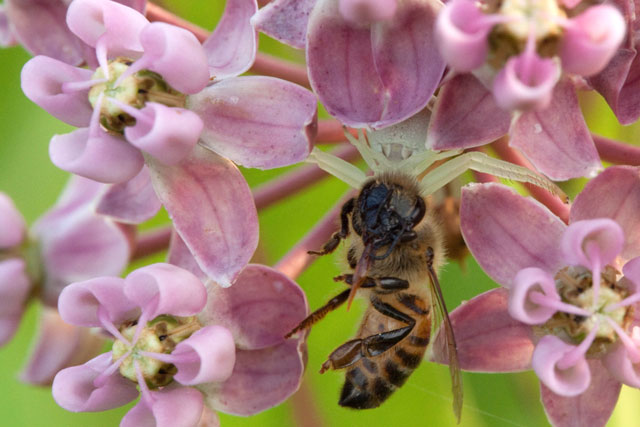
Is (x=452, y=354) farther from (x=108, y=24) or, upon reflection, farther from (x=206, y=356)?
(x=108, y=24)

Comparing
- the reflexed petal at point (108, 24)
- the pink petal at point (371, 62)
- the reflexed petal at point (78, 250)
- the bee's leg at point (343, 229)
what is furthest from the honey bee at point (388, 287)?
the reflexed petal at point (78, 250)

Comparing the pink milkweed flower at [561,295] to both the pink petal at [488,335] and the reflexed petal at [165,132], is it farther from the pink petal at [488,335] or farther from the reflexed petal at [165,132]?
the reflexed petal at [165,132]

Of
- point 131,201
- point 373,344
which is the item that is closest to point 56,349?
point 131,201

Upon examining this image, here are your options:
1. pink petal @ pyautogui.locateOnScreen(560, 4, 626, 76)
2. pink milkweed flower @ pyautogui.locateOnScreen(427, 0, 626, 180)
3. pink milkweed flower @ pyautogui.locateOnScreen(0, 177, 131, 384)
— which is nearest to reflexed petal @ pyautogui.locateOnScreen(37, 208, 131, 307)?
pink milkweed flower @ pyautogui.locateOnScreen(0, 177, 131, 384)

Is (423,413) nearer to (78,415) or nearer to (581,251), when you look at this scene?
(78,415)

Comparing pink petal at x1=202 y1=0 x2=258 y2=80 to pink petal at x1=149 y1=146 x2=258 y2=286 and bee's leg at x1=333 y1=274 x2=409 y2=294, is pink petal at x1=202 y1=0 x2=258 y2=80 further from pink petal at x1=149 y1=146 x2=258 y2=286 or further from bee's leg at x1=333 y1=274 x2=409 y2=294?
bee's leg at x1=333 y1=274 x2=409 y2=294

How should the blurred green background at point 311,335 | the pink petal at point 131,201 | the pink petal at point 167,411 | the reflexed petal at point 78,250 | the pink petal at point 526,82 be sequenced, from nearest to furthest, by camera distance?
the pink petal at point 526,82, the pink petal at point 167,411, the pink petal at point 131,201, the reflexed petal at point 78,250, the blurred green background at point 311,335

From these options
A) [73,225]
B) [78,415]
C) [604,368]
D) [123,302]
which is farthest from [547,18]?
[78,415]
